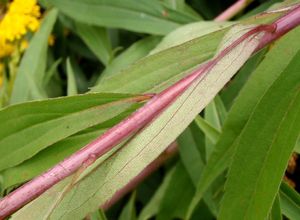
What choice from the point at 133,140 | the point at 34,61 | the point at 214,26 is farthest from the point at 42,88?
the point at 133,140

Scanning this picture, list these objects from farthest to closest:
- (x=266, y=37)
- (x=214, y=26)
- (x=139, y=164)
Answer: (x=214, y=26), (x=266, y=37), (x=139, y=164)

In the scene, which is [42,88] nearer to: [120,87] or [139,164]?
[120,87]

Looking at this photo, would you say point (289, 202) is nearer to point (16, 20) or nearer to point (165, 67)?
point (165, 67)

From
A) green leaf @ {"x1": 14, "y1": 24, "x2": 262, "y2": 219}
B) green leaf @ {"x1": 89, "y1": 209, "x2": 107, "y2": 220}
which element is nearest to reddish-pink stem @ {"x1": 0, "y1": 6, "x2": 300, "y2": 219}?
green leaf @ {"x1": 14, "y1": 24, "x2": 262, "y2": 219}

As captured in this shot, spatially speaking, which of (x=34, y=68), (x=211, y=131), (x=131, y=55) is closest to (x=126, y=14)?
(x=131, y=55)

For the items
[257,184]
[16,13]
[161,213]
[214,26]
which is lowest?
[161,213]

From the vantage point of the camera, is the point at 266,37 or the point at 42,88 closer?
the point at 266,37
